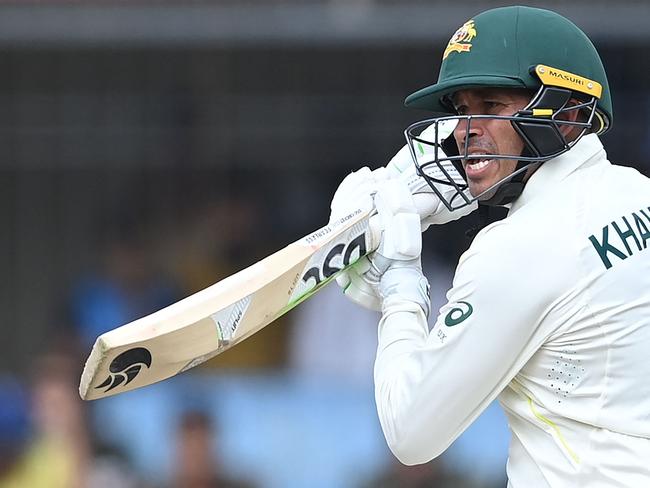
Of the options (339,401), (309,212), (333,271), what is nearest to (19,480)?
(339,401)

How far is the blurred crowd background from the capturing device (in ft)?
17.3

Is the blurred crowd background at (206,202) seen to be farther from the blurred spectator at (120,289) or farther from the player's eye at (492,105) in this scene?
the player's eye at (492,105)

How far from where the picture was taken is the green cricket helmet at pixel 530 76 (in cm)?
224

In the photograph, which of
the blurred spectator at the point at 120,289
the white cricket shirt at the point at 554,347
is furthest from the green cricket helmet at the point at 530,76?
the blurred spectator at the point at 120,289

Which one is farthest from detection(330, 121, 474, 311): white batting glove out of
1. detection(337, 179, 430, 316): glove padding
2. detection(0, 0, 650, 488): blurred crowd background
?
detection(0, 0, 650, 488): blurred crowd background

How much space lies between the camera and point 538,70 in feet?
7.33

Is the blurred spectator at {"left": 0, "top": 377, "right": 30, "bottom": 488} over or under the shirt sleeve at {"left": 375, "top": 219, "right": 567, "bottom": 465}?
under

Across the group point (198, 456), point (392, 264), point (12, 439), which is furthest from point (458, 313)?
point (12, 439)

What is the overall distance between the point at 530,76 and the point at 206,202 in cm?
406

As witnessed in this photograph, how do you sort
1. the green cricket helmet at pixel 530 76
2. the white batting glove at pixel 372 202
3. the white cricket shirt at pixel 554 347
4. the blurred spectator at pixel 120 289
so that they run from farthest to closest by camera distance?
the blurred spectator at pixel 120 289
the white batting glove at pixel 372 202
the green cricket helmet at pixel 530 76
the white cricket shirt at pixel 554 347

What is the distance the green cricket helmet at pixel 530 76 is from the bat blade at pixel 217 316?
307 mm

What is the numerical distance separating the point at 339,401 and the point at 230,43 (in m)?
1.65

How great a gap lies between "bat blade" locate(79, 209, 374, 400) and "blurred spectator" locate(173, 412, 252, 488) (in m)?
2.59

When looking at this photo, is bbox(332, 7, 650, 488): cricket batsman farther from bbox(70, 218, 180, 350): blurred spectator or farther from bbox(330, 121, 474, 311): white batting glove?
bbox(70, 218, 180, 350): blurred spectator
